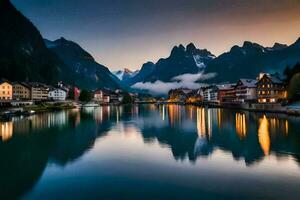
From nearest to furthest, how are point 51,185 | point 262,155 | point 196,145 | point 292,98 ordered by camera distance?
point 51,185 → point 262,155 → point 196,145 → point 292,98

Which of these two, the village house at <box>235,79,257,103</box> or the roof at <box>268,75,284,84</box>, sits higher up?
the roof at <box>268,75,284,84</box>

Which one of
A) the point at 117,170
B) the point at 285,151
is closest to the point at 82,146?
the point at 117,170

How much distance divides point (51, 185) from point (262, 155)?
16.9 metres

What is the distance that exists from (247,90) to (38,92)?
9152 centimetres

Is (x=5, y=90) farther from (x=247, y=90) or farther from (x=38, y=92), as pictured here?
(x=247, y=90)

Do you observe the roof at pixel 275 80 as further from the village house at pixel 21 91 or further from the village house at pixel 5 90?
the village house at pixel 21 91

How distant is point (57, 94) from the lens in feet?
528

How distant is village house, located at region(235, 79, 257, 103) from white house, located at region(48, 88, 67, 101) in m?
91.3

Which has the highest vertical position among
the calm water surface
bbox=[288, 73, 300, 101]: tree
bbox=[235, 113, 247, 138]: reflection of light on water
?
bbox=[288, 73, 300, 101]: tree

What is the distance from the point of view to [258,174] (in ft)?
62.7

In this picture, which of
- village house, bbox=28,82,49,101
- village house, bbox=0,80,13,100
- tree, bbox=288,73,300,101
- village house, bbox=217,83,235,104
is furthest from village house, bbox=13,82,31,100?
tree, bbox=288,73,300,101

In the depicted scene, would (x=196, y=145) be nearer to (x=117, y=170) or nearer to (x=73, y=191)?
(x=117, y=170)

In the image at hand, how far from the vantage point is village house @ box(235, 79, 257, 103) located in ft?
390

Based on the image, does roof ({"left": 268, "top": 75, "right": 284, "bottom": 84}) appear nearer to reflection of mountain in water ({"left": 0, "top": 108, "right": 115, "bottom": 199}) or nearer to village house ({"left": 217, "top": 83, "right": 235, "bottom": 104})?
village house ({"left": 217, "top": 83, "right": 235, "bottom": 104})
